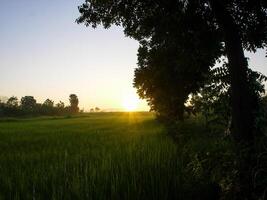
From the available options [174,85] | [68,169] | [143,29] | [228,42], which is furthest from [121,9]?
[174,85]

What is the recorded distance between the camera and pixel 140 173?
1144 centimetres

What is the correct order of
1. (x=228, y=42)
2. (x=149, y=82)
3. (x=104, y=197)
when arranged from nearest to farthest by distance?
(x=104, y=197) < (x=228, y=42) < (x=149, y=82)

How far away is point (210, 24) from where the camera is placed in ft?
55.9

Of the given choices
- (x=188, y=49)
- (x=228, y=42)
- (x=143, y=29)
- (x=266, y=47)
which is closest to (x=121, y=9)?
(x=143, y=29)

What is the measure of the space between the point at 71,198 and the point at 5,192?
6.37ft

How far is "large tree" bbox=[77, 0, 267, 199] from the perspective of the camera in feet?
49.1

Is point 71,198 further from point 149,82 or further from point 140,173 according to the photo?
point 149,82

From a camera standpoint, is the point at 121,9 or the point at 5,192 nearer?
the point at 5,192

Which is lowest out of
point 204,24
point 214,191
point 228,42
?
point 214,191

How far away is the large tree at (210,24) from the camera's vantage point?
14969 millimetres

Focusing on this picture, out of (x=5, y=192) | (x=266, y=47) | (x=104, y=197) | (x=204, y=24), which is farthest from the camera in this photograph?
(x=266, y=47)

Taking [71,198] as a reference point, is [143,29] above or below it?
above

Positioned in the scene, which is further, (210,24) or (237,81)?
(210,24)

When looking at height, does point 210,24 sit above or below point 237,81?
above
